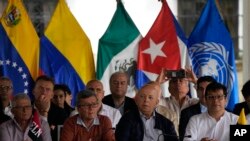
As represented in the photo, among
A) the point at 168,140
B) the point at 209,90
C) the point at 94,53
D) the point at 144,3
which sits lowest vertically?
the point at 168,140

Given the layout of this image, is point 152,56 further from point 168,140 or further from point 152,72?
point 168,140

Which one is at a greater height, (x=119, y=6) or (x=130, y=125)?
(x=119, y=6)

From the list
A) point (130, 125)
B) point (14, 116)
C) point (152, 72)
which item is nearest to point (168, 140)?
point (130, 125)

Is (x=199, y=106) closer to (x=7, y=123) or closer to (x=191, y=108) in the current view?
(x=191, y=108)

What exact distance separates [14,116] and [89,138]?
64 centimetres

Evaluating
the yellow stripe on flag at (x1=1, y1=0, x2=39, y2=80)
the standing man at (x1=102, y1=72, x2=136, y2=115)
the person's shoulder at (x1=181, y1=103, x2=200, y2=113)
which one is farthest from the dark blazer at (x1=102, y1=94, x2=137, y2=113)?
the yellow stripe on flag at (x1=1, y1=0, x2=39, y2=80)

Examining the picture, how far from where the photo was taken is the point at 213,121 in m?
5.08

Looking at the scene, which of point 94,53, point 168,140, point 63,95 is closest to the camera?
point 168,140

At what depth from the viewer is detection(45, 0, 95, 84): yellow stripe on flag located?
25.3 ft

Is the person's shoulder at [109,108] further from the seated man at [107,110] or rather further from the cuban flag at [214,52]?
the cuban flag at [214,52]

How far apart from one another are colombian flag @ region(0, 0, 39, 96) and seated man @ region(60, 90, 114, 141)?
2.44m

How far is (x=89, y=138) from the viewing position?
5.11m

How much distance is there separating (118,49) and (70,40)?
0.51 metres

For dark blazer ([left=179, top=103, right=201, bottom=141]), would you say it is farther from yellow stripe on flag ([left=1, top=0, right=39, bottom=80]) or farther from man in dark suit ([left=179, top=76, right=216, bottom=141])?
yellow stripe on flag ([left=1, top=0, right=39, bottom=80])
